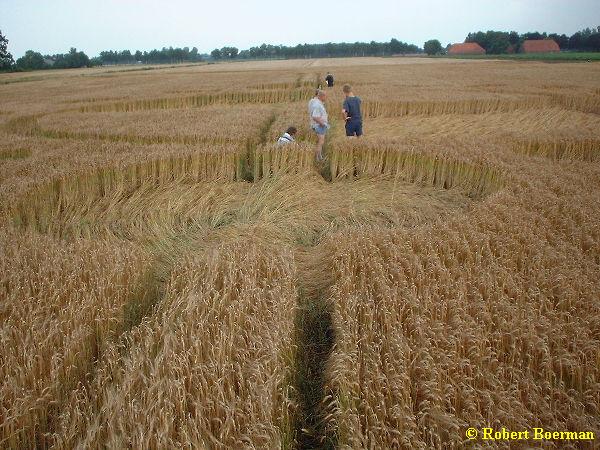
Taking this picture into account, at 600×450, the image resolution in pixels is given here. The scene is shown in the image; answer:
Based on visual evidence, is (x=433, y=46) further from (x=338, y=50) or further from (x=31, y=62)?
(x=31, y=62)

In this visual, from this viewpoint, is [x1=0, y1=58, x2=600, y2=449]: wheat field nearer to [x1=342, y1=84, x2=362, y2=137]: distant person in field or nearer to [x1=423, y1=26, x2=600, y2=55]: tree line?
[x1=342, y1=84, x2=362, y2=137]: distant person in field

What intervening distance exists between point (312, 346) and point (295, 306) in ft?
1.55

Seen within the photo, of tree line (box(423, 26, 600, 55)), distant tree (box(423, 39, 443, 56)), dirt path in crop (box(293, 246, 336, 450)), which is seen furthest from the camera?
distant tree (box(423, 39, 443, 56))

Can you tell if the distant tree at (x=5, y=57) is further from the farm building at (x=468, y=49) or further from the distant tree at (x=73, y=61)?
the farm building at (x=468, y=49)

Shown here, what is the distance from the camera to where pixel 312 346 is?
4.17 meters

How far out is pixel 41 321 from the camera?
373cm

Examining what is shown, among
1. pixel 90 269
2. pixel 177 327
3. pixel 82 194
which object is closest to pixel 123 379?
pixel 177 327

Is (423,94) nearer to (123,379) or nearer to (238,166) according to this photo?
(238,166)

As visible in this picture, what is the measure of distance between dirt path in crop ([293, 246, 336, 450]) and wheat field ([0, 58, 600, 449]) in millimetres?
21

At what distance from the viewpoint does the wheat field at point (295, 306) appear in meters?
2.78

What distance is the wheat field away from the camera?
2777mm

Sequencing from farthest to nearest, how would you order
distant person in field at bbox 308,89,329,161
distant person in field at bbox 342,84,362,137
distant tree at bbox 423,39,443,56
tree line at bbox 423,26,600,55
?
distant tree at bbox 423,39,443,56 < tree line at bbox 423,26,600,55 < distant person in field at bbox 342,84,362,137 < distant person in field at bbox 308,89,329,161

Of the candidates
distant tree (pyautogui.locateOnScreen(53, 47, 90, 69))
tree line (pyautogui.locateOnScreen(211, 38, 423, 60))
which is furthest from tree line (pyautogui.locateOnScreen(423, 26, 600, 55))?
distant tree (pyautogui.locateOnScreen(53, 47, 90, 69))

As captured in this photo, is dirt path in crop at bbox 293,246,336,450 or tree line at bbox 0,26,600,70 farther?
tree line at bbox 0,26,600,70
